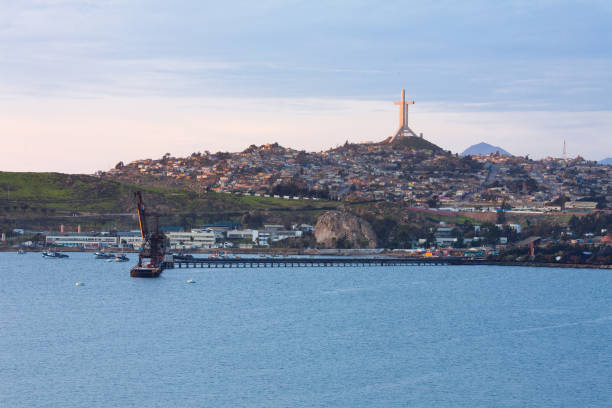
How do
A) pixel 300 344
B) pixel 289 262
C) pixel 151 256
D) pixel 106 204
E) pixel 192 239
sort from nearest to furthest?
pixel 300 344 → pixel 151 256 → pixel 289 262 → pixel 192 239 → pixel 106 204

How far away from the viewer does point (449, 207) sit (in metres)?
180

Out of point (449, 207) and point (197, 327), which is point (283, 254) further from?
point (197, 327)

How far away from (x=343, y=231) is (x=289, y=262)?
35.3m

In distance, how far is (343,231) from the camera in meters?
148

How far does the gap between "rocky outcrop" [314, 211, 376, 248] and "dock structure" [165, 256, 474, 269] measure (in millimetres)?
25546

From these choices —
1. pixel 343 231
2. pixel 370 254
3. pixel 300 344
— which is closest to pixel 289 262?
pixel 370 254

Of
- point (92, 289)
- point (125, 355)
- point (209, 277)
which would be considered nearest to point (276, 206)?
point (209, 277)

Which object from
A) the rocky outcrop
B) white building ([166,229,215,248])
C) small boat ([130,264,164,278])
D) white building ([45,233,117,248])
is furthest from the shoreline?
small boat ([130,264,164,278])

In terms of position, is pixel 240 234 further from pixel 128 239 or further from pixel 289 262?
pixel 289 262

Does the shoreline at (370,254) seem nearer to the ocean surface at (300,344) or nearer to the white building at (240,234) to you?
the white building at (240,234)

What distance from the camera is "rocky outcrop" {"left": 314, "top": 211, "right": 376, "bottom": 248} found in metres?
147

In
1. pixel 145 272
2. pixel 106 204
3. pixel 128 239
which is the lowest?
pixel 145 272

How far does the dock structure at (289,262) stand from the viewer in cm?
11238

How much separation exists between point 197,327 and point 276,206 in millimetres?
107181
